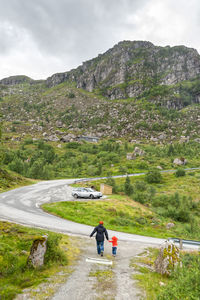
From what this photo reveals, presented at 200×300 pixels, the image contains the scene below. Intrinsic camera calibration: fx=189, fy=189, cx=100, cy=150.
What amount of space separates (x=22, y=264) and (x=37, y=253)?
73 centimetres

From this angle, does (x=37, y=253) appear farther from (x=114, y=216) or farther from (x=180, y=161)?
(x=180, y=161)

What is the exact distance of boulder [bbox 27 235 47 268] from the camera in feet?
24.7

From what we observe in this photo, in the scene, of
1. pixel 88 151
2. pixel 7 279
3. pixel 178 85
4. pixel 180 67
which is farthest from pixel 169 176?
pixel 180 67

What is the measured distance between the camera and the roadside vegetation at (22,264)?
6328mm

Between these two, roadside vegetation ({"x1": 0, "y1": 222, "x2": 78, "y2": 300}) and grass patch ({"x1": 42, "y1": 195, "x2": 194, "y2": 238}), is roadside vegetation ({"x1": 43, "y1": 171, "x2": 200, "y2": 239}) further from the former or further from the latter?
roadside vegetation ({"x1": 0, "y1": 222, "x2": 78, "y2": 300})

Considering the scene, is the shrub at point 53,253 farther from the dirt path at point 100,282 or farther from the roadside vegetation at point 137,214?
the roadside vegetation at point 137,214

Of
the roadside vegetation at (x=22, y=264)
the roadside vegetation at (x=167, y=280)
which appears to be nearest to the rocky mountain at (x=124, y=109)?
the roadside vegetation at (x=22, y=264)

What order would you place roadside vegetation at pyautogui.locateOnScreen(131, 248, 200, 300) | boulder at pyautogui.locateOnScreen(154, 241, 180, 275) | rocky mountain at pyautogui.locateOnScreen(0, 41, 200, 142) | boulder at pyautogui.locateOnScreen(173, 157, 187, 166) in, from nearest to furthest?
roadside vegetation at pyautogui.locateOnScreen(131, 248, 200, 300) → boulder at pyautogui.locateOnScreen(154, 241, 180, 275) → boulder at pyautogui.locateOnScreen(173, 157, 187, 166) → rocky mountain at pyautogui.locateOnScreen(0, 41, 200, 142)

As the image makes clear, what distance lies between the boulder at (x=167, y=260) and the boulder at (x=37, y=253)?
5.04 m

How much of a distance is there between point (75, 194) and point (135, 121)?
11840 cm

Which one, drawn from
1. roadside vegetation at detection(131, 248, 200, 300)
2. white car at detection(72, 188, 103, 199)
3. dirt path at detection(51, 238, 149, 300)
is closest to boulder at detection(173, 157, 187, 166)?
white car at detection(72, 188, 103, 199)

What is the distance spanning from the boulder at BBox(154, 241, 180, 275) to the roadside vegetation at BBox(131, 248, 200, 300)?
24cm

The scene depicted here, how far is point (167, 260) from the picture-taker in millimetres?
8156

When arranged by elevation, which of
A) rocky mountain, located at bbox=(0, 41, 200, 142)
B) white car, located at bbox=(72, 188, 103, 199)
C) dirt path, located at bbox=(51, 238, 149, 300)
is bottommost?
white car, located at bbox=(72, 188, 103, 199)
